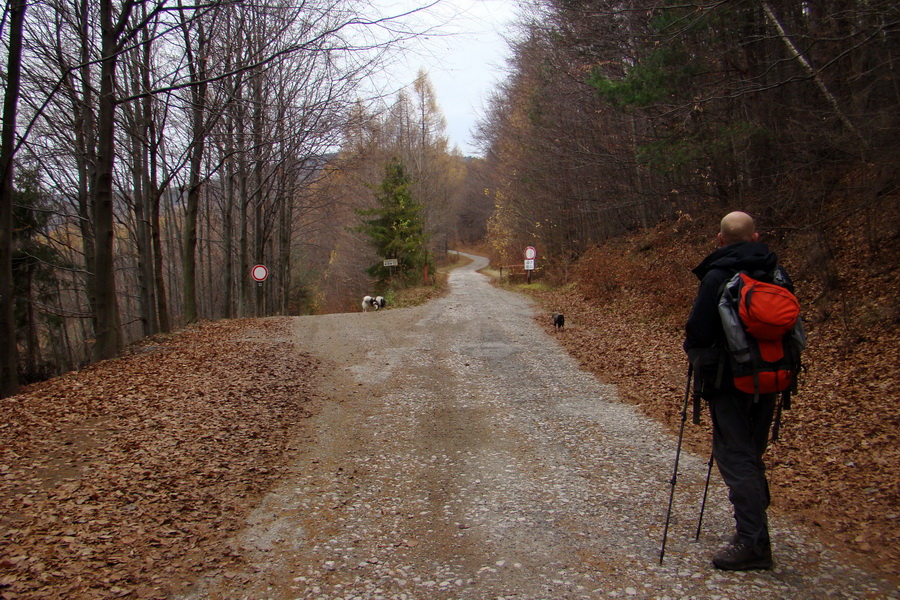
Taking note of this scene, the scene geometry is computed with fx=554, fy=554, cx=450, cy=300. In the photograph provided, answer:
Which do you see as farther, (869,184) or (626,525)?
(869,184)

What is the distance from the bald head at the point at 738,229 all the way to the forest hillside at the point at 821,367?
2183 millimetres

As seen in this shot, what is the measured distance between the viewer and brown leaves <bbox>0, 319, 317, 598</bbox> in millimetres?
3697

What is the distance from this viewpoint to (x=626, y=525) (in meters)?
4.16

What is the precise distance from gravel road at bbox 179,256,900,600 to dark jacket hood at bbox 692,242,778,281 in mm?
1890

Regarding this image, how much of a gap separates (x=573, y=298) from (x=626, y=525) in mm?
16257

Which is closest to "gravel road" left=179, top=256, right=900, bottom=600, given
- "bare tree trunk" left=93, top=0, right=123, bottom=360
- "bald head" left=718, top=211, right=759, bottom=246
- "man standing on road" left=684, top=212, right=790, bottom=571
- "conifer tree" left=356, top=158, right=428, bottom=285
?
"man standing on road" left=684, top=212, right=790, bottom=571

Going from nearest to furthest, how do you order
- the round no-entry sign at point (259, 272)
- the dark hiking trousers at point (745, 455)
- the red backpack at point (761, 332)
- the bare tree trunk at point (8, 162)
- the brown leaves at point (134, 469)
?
1. the red backpack at point (761, 332)
2. the dark hiking trousers at point (745, 455)
3. the brown leaves at point (134, 469)
4. the bare tree trunk at point (8, 162)
5. the round no-entry sign at point (259, 272)

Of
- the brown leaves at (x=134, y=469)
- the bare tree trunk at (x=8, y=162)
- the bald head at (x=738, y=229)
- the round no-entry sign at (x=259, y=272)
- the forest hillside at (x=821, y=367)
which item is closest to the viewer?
the bald head at (x=738, y=229)

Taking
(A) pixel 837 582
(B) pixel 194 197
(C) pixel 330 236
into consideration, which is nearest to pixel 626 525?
(A) pixel 837 582

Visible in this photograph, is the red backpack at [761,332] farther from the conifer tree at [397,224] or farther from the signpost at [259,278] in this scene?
the conifer tree at [397,224]

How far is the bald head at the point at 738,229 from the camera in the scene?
3.56 m

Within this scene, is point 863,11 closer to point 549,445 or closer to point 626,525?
point 549,445

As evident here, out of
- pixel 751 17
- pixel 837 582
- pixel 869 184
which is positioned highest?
pixel 751 17

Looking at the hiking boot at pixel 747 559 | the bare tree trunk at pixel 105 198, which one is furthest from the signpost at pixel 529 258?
the hiking boot at pixel 747 559
